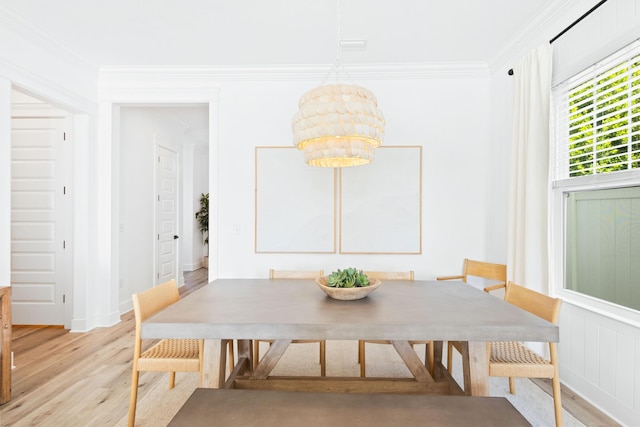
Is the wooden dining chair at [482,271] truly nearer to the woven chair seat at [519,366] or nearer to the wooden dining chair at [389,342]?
the wooden dining chair at [389,342]

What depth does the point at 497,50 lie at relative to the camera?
3.23 metres

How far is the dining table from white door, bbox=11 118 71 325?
2.66 m

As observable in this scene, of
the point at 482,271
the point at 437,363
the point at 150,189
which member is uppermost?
the point at 150,189

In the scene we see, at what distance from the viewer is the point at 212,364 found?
174 centimetres

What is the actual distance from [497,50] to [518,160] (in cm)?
119

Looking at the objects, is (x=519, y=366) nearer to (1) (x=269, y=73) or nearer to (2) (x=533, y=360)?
(2) (x=533, y=360)

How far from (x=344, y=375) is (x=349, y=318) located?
1.33m

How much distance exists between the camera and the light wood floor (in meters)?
2.07

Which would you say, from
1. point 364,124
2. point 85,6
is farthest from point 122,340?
point 364,124

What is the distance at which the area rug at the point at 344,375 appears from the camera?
206 cm

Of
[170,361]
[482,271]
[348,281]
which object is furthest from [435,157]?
[170,361]

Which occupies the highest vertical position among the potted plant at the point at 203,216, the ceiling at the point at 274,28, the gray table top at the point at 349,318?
the ceiling at the point at 274,28

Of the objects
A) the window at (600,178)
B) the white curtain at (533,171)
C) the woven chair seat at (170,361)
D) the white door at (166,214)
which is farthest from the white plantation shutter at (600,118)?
the white door at (166,214)

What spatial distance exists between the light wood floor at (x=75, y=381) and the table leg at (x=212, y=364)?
812 millimetres
